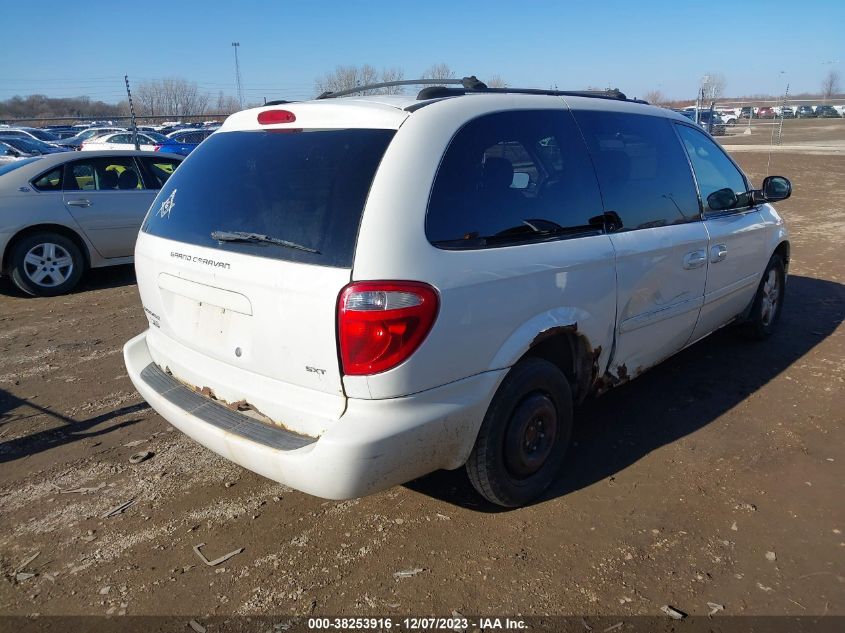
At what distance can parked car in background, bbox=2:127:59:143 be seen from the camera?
2732 cm

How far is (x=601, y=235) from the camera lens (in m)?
3.29

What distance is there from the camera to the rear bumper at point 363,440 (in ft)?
7.81

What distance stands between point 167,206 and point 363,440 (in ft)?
5.62

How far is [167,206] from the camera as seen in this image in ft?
10.6

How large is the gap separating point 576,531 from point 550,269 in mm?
1222

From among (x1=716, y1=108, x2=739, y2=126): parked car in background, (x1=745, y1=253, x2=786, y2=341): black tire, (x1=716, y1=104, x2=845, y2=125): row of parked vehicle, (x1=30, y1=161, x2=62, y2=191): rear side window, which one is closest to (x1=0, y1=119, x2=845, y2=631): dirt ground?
(x1=745, y1=253, x2=786, y2=341): black tire

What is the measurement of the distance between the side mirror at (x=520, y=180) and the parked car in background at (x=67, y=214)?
613cm

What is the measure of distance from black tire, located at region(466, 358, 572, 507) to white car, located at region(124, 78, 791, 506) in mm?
11

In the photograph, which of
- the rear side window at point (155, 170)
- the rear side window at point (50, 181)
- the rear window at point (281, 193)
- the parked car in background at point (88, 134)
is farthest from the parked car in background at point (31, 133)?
the rear window at point (281, 193)

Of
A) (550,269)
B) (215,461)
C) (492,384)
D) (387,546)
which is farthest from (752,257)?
(215,461)

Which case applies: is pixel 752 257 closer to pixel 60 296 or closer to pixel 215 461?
pixel 215 461

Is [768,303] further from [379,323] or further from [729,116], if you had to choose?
[729,116]

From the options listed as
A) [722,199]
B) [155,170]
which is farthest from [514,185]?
[155,170]

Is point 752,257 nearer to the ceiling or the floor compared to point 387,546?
nearer to the ceiling
